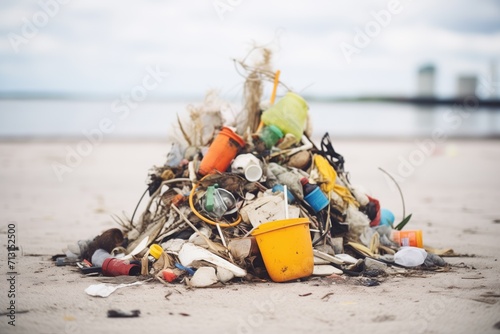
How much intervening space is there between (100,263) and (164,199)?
2.75 ft

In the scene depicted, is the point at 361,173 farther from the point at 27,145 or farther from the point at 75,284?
the point at 27,145

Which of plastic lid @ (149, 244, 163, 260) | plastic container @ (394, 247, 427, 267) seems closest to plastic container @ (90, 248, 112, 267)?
plastic lid @ (149, 244, 163, 260)

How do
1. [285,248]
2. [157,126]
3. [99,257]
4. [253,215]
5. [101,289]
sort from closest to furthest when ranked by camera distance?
[101,289]
[285,248]
[253,215]
[99,257]
[157,126]

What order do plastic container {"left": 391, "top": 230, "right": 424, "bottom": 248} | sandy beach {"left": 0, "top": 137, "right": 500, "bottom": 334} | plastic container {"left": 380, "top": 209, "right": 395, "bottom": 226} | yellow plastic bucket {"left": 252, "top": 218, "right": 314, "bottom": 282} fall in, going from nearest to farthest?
sandy beach {"left": 0, "top": 137, "right": 500, "bottom": 334} → yellow plastic bucket {"left": 252, "top": 218, "right": 314, "bottom": 282} → plastic container {"left": 391, "top": 230, "right": 424, "bottom": 248} → plastic container {"left": 380, "top": 209, "right": 395, "bottom": 226}

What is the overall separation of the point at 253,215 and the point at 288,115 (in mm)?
1222

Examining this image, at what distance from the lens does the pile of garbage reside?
4688 mm

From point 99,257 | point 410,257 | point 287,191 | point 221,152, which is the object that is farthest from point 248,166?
point 410,257

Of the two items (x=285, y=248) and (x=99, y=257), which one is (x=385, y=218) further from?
(x=99, y=257)

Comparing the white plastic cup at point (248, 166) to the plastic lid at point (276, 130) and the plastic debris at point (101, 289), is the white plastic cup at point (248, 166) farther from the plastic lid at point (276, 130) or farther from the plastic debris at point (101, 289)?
the plastic debris at point (101, 289)

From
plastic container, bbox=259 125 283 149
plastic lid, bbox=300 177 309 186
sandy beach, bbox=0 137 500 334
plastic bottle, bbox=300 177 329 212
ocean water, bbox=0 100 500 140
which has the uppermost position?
ocean water, bbox=0 100 500 140

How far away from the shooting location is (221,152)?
17.6 feet

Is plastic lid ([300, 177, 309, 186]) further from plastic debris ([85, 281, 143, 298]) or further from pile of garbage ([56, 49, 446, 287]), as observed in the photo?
plastic debris ([85, 281, 143, 298])

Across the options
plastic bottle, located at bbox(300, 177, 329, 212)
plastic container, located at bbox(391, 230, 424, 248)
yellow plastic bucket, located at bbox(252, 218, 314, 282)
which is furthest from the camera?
plastic container, located at bbox(391, 230, 424, 248)

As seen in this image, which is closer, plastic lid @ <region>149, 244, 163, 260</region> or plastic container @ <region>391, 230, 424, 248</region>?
plastic lid @ <region>149, 244, 163, 260</region>
